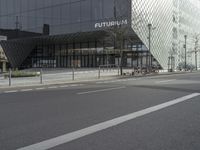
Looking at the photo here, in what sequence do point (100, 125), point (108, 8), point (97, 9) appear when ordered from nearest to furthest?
point (100, 125) < point (108, 8) < point (97, 9)

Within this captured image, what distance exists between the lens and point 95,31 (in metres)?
52.3

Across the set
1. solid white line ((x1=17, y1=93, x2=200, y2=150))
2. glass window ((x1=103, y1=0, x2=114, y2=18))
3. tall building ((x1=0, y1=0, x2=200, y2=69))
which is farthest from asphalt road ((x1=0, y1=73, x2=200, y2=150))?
glass window ((x1=103, y1=0, x2=114, y2=18))

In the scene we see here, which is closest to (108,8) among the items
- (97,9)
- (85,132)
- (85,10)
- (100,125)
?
(97,9)

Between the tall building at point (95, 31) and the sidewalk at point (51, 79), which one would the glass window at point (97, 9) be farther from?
the sidewalk at point (51, 79)

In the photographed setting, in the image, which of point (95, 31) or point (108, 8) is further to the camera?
point (95, 31)

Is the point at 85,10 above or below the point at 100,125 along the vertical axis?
above

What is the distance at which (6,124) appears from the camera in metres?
7.78

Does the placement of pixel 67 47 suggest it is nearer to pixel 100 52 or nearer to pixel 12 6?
pixel 100 52

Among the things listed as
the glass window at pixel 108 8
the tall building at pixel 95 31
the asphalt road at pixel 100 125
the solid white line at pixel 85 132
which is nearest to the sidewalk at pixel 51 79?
the asphalt road at pixel 100 125

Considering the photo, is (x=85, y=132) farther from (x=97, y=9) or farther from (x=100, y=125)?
(x=97, y=9)

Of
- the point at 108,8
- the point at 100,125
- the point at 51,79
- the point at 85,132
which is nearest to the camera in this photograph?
the point at 85,132

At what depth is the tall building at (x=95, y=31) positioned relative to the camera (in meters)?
50.0

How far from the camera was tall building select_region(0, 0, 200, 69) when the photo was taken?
50000mm

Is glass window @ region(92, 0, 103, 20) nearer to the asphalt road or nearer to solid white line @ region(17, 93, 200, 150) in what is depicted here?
the asphalt road
